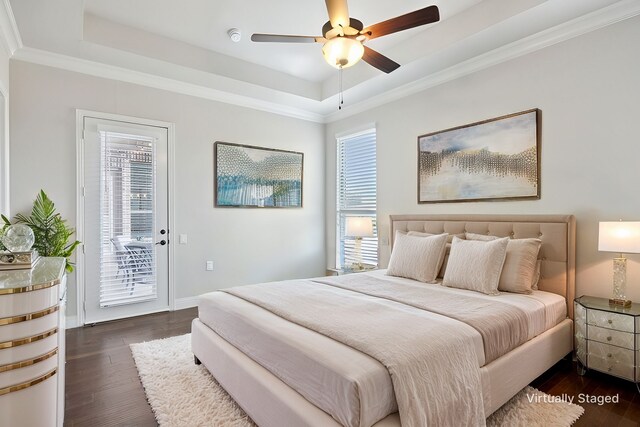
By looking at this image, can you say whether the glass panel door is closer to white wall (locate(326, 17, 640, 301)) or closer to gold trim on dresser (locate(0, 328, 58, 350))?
gold trim on dresser (locate(0, 328, 58, 350))

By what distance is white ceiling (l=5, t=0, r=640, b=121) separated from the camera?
289cm

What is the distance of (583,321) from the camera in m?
2.59

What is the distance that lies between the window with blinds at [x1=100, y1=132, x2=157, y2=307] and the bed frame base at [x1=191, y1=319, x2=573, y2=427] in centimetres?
173

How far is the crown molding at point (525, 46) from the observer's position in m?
2.69

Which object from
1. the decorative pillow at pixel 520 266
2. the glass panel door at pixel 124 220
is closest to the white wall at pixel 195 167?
the glass panel door at pixel 124 220

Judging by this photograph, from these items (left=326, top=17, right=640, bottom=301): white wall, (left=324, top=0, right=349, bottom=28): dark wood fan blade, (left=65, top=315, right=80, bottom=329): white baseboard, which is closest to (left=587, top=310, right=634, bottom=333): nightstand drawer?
(left=326, top=17, right=640, bottom=301): white wall

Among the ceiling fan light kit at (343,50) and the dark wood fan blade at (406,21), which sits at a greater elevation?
the dark wood fan blade at (406,21)

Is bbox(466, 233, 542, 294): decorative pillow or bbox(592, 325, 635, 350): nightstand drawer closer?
bbox(592, 325, 635, 350): nightstand drawer

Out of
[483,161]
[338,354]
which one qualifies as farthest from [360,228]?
[338,354]

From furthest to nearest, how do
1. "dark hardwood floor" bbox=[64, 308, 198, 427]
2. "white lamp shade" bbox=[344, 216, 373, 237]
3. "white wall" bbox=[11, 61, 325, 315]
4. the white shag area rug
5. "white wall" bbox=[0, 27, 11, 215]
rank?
1. "white lamp shade" bbox=[344, 216, 373, 237]
2. "white wall" bbox=[11, 61, 325, 315]
3. "white wall" bbox=[0, 27, 11, 215]
4. "dark hardwood floor" bbox=[64, 308, 198, 427]
5. the white shag area rug

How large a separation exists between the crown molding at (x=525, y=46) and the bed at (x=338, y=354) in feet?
5.26

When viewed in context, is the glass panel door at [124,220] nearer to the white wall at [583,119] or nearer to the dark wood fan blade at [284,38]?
the dark wood fan blade at [284,38]

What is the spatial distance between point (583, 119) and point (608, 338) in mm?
1788

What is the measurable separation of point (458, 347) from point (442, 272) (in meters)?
1.73
